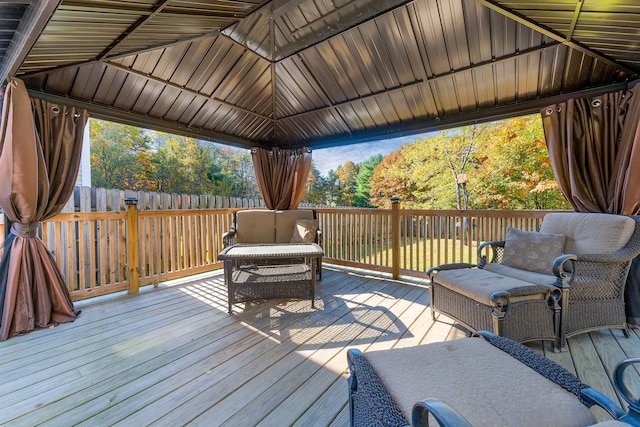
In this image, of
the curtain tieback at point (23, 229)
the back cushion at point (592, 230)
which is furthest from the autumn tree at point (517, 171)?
the curtain tieback at point (23, 229)

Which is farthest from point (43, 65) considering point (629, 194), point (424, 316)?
point (629, 194)

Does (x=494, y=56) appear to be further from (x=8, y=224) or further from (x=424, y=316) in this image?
(x=8, y=224)

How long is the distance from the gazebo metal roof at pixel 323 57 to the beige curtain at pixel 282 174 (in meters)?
0.96

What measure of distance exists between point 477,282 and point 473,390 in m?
1.58

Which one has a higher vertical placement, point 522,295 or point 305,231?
point 305,231

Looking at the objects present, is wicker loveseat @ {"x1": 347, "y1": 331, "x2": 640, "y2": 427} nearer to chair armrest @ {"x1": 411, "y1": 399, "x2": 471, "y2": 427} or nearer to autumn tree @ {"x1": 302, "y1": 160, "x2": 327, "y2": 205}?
chair armrest @ {"x1": 411, "y1": 399, "x2": 471, "y2": 427}

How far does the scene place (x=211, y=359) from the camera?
84.6 inches

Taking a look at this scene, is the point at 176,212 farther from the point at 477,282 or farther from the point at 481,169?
the point at 481,169

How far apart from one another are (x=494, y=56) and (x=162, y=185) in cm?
898

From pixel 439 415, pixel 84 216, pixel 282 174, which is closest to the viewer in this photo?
pixel 439 415

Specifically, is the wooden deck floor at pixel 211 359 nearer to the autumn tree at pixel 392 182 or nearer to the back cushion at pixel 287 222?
the back cushion at pixel 287 222

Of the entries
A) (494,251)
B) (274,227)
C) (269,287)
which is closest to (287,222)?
(274,227)

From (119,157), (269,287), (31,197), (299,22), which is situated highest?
(299,22)

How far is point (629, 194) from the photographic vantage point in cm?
264
